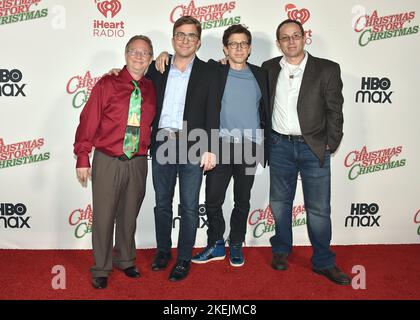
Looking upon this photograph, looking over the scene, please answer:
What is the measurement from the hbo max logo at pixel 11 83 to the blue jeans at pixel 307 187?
83.9 inches

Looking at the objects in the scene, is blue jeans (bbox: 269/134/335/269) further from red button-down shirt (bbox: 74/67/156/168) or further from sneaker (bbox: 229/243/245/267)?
red button-down shirt (bbox: 74/67/156/168)

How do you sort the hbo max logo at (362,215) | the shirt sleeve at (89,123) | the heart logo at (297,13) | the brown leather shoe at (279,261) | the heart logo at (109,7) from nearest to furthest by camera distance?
1. the shirt sleeve at (89,123)
2. the brown leather shoe at (279,261)
3. the heart logo at (109,7)
4. the heart logo at (297,13)
5. the hbo max logo at (362,215)

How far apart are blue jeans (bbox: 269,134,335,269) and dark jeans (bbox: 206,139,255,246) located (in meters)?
0.22

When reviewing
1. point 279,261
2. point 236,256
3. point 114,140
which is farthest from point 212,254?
point 114,140

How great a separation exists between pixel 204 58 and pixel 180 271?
5.86ft

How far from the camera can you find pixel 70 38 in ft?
10.4

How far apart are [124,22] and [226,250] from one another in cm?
212

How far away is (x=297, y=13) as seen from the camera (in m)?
3.29

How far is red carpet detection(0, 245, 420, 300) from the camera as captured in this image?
2549mm

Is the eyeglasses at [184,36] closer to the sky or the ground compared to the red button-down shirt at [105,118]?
closer to the sky

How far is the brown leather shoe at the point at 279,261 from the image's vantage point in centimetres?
295

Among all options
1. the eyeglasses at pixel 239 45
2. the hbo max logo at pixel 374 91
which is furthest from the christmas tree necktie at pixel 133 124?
the hbo max logo at pixel 374 91

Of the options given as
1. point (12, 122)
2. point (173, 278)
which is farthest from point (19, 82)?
point (173, 278)

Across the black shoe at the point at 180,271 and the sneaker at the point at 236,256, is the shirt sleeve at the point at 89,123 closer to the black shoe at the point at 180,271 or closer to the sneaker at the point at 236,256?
the black shoe at the point at 180,271
